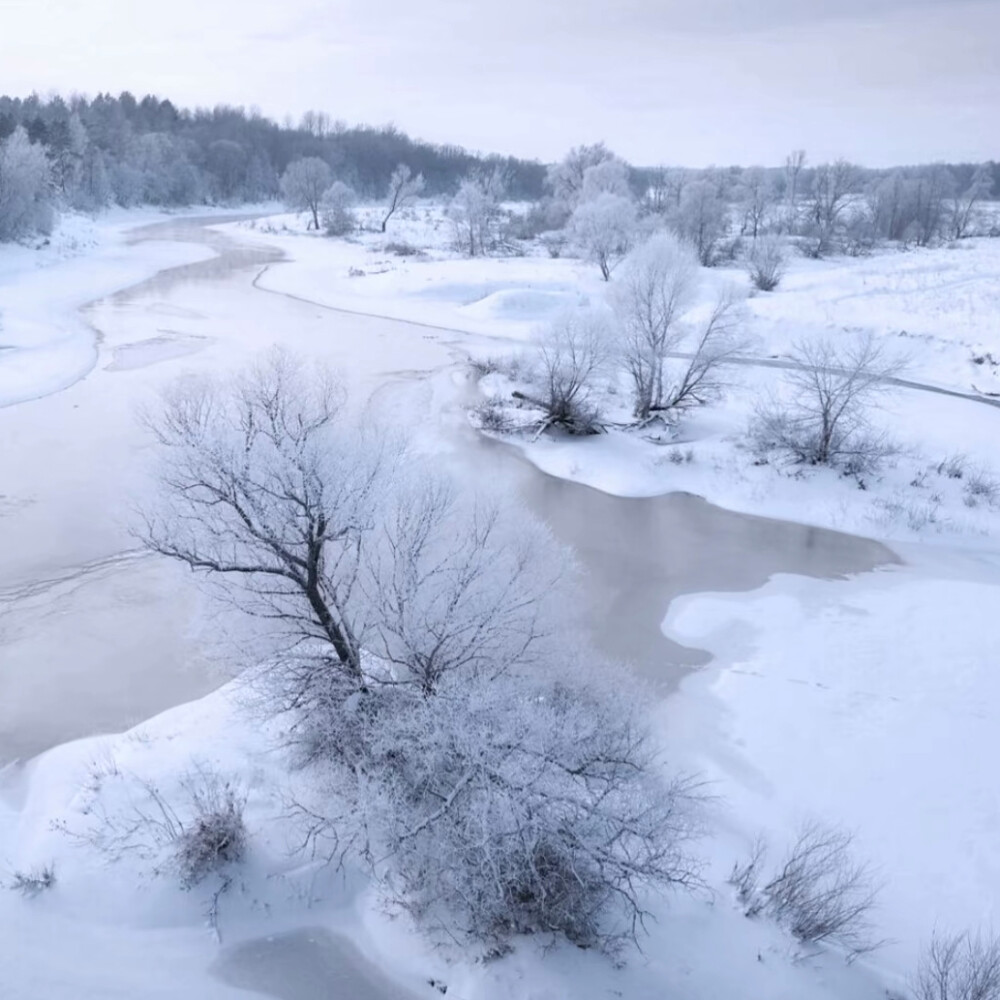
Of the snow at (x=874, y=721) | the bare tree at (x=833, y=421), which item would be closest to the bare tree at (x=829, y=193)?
the bare tree at (x=833, y=421)

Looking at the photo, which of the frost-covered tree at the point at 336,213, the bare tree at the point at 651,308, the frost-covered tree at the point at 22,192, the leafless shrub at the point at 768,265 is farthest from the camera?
the frost-covered tree at the point at 336,213

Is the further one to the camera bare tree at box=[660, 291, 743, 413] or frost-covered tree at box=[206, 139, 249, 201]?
frost-covered tree at box=[206, 139, 249, 201]

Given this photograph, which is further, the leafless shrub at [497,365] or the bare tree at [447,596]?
the leafless shrub at [497,365]

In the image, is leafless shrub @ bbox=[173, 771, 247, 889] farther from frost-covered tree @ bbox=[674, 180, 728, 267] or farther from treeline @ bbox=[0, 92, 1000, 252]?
frost-covered tree @ bbox=[674, 180, 728, 267]

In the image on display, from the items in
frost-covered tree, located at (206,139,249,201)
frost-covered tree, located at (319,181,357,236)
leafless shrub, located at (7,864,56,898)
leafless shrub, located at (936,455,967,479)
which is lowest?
leafless shrub, located at (7,864,56,898)

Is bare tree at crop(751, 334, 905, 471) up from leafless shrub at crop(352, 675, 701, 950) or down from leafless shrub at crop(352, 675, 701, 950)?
up

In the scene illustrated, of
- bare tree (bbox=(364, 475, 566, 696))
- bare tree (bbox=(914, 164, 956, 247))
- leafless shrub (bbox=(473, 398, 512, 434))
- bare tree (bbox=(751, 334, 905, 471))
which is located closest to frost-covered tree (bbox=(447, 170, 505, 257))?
bare tree (bbox=(914, 164, 956, 247))

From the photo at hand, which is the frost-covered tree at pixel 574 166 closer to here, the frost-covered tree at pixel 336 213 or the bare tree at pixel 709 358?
the frost-covered tree at pixel 336 213

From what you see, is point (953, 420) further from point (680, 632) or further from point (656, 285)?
point (680, 632)
